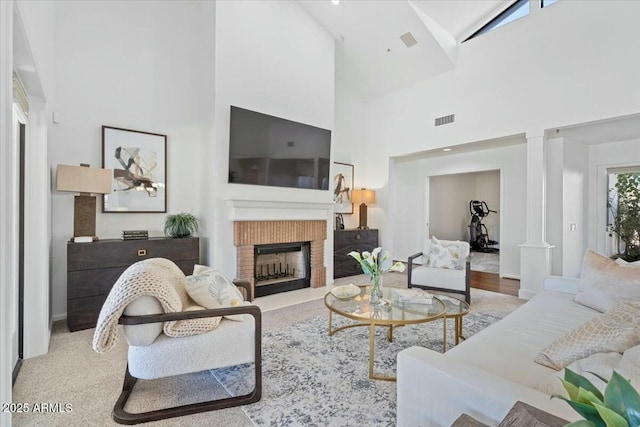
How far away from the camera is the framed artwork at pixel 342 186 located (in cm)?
617

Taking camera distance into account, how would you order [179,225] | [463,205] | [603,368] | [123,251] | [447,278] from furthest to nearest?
1. [463,205]
2. [447,278]
3. [179,225]
4. [123,251]
5. [603,368]

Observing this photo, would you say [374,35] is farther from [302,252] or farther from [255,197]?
[302,252]

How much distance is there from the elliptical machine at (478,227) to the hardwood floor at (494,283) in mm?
3106

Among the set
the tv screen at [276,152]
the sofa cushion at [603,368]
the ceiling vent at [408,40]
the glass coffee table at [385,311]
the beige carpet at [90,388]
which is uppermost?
the ceiling vent at [408,40]

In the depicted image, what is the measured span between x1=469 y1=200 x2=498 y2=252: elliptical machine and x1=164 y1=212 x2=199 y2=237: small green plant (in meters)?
7.62

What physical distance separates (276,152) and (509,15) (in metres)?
4.28

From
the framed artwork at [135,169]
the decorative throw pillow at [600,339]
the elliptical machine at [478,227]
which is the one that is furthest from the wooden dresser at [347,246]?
the elliptical machine at [478,227]

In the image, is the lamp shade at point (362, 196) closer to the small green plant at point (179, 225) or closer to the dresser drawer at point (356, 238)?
the dresser drawer at point (356, 238)

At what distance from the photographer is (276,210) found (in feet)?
14.3

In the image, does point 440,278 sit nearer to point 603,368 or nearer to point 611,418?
point 603,368

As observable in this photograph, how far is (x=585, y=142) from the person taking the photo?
16.7ft

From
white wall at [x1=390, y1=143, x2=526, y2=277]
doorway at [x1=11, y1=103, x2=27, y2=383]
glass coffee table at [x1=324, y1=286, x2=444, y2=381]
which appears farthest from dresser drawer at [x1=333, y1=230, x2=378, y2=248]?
doorway at [x1=11, y1=103, x2=27, y2=383]

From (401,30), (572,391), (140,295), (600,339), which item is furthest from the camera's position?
(401,30)

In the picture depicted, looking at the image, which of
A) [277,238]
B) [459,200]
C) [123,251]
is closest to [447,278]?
[277,238]
